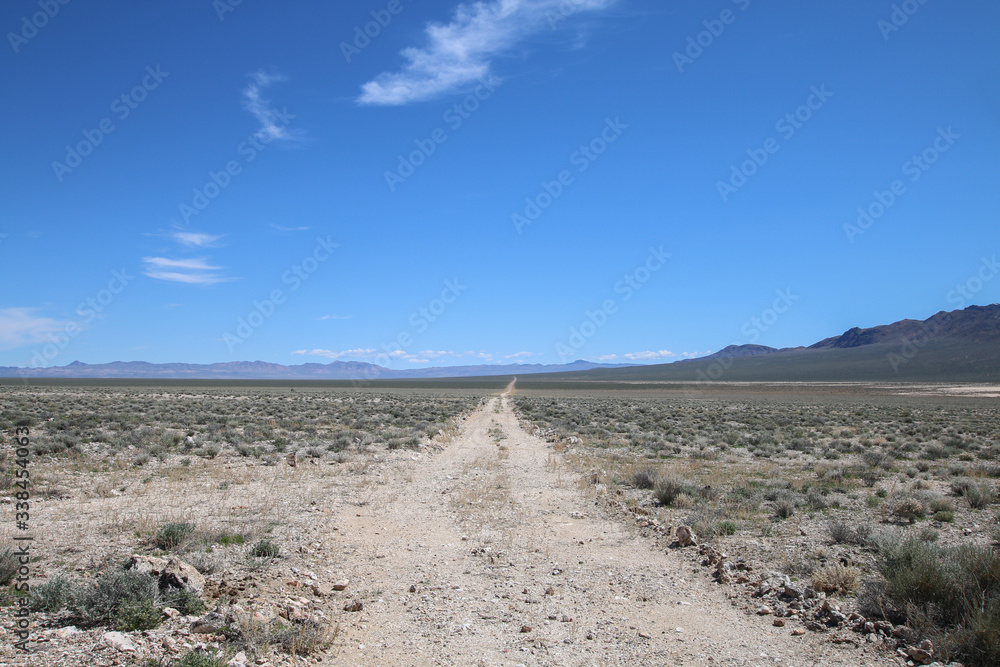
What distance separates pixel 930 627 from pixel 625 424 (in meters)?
26.2

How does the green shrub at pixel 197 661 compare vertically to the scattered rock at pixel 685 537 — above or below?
above

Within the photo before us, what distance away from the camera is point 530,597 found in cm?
690

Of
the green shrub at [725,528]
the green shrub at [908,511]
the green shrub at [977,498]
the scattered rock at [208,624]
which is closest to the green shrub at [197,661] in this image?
the scattered rock at [208,624]

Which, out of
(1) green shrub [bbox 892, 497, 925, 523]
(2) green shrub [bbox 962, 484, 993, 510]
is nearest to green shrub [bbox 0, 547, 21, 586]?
(1) green shrub [bbox 892, 497, 925, 523]

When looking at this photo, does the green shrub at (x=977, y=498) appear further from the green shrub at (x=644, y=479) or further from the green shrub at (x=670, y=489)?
the green shrub at (x=644, y=479)

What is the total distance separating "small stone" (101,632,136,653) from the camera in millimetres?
4828

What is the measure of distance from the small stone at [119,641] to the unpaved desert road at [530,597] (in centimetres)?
177

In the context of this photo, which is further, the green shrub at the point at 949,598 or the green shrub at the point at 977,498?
the green shrub at the point at 977,498

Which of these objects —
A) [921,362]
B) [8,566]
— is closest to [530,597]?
[8,566]

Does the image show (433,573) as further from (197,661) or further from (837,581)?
(837,581)

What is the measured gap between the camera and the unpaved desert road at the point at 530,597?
5465 millimetres

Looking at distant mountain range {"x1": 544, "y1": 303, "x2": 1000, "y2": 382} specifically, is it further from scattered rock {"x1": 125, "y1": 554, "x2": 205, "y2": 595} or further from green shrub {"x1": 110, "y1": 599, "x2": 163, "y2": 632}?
green shrub {"x1": 110, "y1": 599, "x2": 163, "y2": 632}

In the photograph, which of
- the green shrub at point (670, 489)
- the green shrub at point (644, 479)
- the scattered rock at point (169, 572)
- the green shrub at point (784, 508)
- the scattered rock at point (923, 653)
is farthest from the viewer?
the green shrub at point (644, 479)

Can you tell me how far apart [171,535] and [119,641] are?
3.56 m
